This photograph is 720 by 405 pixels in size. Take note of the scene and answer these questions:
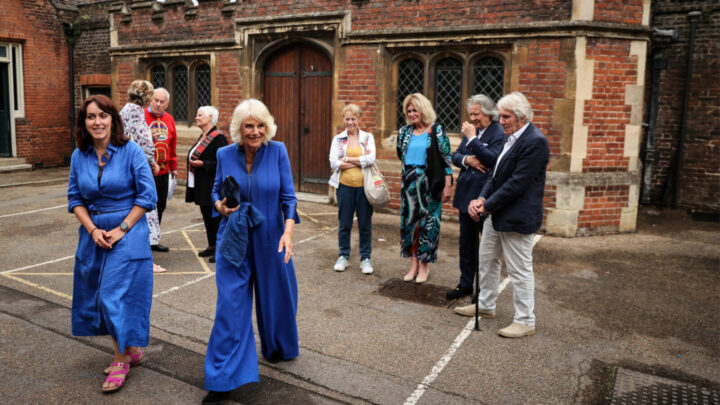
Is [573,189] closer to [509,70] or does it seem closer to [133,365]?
[509,70]

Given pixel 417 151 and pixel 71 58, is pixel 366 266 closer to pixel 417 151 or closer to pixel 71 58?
pixel 417 151

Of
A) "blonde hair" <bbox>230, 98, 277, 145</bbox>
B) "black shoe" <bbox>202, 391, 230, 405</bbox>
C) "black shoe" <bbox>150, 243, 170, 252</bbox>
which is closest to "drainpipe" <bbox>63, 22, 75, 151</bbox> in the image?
"black shoe" <bbox>150, 243, 170, 252</bbox>

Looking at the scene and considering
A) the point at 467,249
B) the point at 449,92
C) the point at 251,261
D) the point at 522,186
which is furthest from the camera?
the point at 449,92

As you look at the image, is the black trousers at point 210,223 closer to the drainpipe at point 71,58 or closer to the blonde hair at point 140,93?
the blonde hair at point 140,93

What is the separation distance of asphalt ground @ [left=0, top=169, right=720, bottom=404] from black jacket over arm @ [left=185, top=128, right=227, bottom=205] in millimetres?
818

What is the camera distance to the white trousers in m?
4.74

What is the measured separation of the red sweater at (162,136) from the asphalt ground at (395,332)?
3.98ft

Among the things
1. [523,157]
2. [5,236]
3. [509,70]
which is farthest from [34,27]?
[523,157]


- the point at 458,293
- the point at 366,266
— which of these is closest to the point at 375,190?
the point at 366,266

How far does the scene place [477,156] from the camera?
5.30 meters

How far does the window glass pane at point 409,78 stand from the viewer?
997cm

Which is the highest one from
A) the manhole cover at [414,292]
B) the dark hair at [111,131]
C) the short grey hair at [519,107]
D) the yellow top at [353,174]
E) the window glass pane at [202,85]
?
the window glass pane at [202,85]

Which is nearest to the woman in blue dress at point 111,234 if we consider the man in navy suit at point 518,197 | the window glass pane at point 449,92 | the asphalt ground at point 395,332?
the asphalt ground at point 395,332

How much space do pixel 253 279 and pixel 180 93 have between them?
33.7 feet
